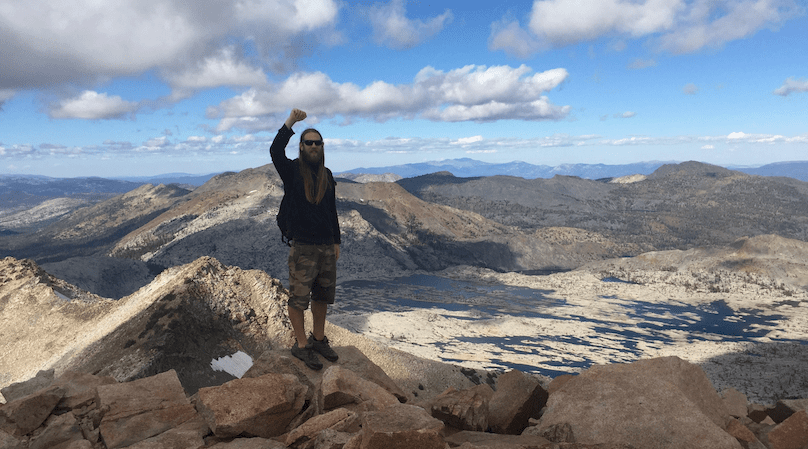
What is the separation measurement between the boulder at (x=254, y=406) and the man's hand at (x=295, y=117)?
2.88 m

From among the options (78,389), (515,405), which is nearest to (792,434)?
(515,405)

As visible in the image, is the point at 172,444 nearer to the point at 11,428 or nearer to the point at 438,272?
the point at 11,428

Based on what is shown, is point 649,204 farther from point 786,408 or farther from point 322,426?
point 322,426

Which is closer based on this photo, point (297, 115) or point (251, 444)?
point (251, 444)

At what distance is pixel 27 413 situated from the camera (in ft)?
14.6

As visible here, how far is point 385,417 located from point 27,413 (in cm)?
369

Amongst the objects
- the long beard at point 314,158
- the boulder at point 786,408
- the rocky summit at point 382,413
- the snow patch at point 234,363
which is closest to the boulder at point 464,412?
the rocky summit at point 382,413

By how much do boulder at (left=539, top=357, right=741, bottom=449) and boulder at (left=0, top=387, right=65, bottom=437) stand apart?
4.82 meters

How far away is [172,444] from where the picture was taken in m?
3.62

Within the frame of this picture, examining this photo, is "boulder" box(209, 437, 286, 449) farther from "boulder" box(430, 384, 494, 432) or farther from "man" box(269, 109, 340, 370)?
"man" box(269, 109, 340, 370)

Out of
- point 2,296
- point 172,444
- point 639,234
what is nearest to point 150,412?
point 172,444

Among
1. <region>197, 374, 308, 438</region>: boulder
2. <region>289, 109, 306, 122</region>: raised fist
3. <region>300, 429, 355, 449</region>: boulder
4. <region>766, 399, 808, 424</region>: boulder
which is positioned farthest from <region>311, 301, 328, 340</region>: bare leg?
<region>766, 399, 808, 424</region>: boulder

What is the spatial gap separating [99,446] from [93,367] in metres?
6.48

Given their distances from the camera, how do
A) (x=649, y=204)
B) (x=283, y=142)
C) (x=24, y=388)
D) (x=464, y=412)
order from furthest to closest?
(x=649, y=204) → (x=24, y=388) → (x=283, y=142) → (x=464, y=412)
